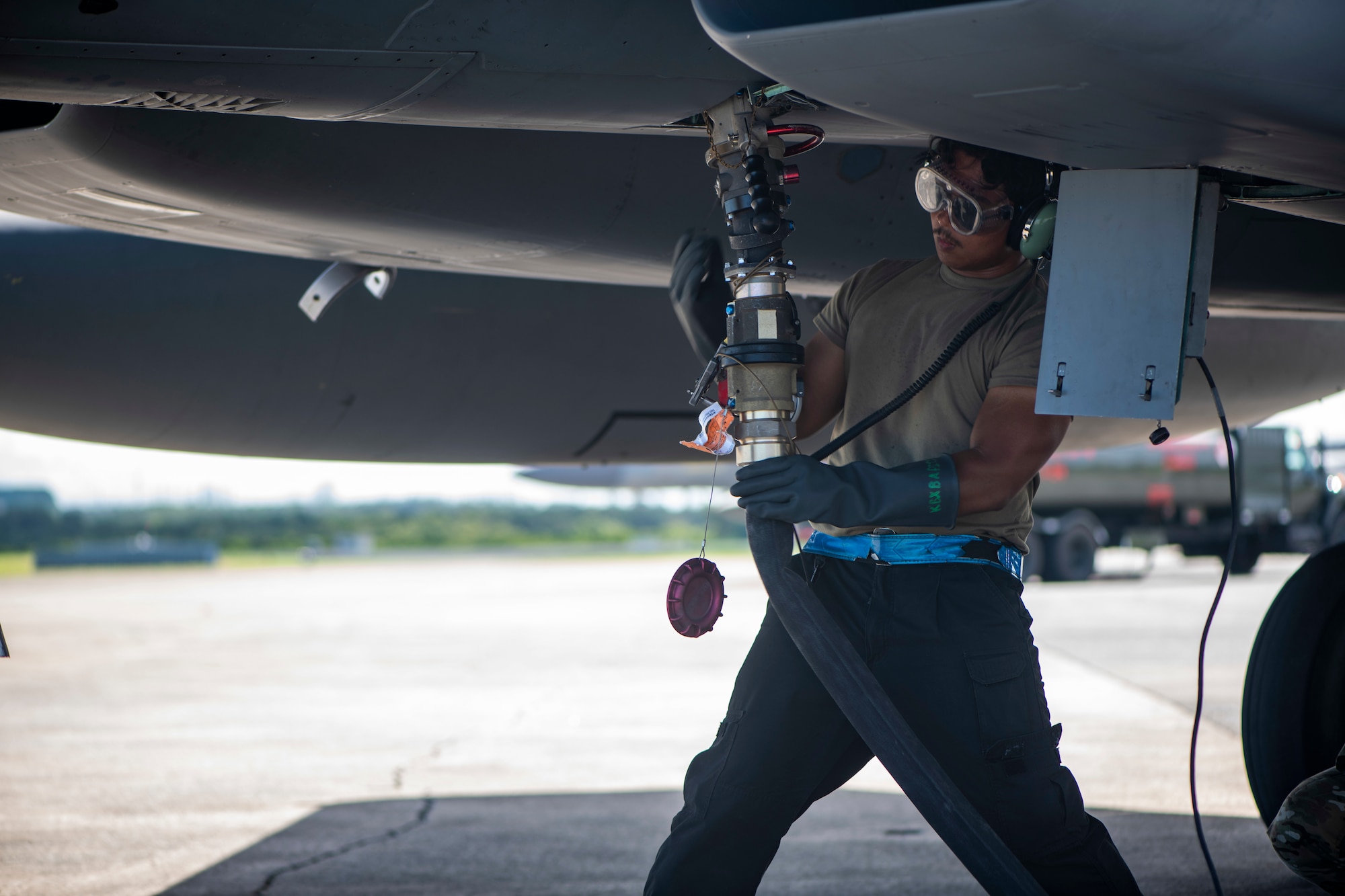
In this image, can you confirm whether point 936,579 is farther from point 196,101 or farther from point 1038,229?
point 196,101

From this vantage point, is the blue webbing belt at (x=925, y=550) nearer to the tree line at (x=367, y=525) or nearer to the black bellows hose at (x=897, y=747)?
the black bellows hose at (x=897, y=747)

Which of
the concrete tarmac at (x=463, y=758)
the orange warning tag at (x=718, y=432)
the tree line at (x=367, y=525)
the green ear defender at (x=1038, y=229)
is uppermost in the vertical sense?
the green ear defender at (x=1038, y=229)

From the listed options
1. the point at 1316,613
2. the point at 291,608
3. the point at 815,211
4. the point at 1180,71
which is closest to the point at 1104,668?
the point at 1316,613

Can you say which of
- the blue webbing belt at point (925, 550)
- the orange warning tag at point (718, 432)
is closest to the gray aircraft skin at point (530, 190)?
the orange warning tag at point (718, 432)

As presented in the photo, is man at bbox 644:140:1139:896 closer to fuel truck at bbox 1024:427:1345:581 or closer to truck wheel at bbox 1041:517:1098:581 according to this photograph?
fuel truck at bbox 1024:427:1345:581

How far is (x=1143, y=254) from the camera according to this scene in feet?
6.81

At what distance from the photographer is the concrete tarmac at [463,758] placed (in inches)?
145

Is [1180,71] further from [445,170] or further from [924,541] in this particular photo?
[445,170]

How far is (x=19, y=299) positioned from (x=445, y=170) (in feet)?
Result: 5.52

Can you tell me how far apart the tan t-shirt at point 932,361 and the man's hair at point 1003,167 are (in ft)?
0.46

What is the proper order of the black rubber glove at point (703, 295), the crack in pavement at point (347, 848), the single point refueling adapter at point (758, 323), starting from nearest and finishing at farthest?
the single point refueling adapter at point (758, 323), the black rubber glove at point (703, 295), the crack in pavement at point (347, 848)

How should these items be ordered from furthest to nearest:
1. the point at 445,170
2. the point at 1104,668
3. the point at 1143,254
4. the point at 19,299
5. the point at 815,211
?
the point at 1104,668 < the point at 19,299 < the point at 815,211 < the point at 445,170 < the point at 1143,254

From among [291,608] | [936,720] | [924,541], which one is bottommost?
[291,608]

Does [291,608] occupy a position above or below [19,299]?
below
